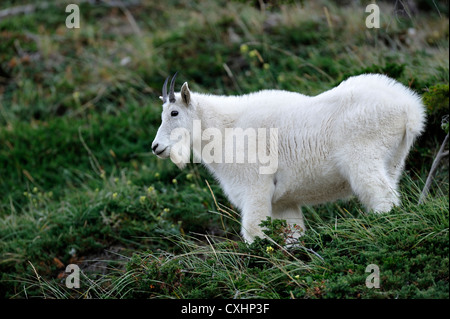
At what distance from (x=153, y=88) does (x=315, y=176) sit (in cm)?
632

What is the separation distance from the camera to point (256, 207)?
226 inches

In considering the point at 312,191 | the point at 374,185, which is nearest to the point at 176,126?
the point at 312,191

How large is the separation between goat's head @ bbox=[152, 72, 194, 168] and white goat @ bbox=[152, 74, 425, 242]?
11mm

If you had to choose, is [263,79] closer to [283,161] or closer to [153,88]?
[153,88]

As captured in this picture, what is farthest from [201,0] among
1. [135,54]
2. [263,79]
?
[263,79]

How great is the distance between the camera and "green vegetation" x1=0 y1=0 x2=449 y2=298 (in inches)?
190

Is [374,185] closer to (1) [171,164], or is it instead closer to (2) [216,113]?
(2) [216,113]

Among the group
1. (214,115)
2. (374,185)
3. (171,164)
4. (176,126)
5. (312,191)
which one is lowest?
(374,185)

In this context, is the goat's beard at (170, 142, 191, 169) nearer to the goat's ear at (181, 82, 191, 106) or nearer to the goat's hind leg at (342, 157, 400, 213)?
the goat's ear at (181, 82, 191, 106)

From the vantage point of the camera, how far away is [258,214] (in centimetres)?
572

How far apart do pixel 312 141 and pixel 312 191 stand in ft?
1.77

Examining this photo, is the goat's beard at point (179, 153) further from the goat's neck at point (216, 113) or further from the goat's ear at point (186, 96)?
the goat's ear at point (186, 96)

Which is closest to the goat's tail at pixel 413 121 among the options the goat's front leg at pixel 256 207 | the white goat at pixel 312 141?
the white goat at pixel 312 141
